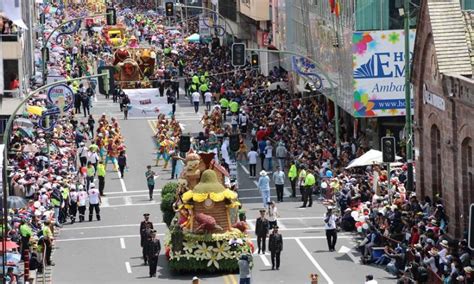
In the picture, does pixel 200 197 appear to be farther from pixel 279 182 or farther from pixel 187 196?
pixel 279 182

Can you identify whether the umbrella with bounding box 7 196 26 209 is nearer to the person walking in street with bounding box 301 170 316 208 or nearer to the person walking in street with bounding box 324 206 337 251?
the person walking in street with bounding box 324 206 337 251

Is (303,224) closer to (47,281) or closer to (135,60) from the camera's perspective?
(47,281)

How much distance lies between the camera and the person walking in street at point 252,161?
65644mm

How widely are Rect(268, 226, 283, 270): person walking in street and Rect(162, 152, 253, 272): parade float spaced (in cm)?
60

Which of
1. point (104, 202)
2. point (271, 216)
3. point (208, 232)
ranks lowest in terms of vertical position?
point (104, 202)

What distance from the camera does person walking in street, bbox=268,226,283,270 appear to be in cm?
4719

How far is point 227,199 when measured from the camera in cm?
4738

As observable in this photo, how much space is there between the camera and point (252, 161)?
65938 mm

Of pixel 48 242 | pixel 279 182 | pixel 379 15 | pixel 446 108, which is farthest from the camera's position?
pixel 379 15

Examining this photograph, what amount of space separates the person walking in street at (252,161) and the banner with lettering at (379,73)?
4.75 meters

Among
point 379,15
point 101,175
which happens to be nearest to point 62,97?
point 101,175

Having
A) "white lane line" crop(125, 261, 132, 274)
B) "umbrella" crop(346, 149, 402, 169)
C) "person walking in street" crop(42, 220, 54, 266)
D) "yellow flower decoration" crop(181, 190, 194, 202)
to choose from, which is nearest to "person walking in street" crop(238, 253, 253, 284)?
"yellow flower decoration" crop(181, 190, 194, 202)

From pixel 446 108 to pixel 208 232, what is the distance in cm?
811

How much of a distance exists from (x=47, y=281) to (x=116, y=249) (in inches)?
216
